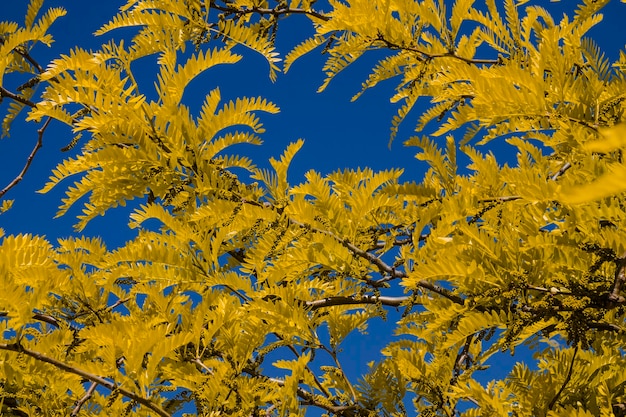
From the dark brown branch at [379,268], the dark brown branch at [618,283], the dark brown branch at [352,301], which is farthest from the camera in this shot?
the dark brown branch at [352,301]

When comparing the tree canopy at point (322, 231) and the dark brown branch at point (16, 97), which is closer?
the tree canopy at point (322, 231)

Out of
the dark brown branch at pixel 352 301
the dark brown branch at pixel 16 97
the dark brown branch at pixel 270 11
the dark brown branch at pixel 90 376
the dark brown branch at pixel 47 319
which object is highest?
the dark brown branch at pixel 270 11

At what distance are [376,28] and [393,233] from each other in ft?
2.54

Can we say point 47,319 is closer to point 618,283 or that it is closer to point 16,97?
point 16,97

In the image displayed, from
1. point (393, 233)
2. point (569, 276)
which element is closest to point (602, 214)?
point (569, 276)

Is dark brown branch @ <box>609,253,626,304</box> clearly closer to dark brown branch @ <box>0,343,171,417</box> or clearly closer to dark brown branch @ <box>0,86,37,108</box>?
dark brown branch @ <box>0,343,171,417</box>

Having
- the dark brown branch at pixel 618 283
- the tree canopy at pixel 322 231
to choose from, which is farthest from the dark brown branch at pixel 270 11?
the dark brown branch at pixel 618 283

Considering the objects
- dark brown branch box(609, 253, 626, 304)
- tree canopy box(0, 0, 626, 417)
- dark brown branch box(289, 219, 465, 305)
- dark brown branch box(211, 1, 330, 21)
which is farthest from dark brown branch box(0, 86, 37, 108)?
dark brown branch box(609, 253, 626, 304)

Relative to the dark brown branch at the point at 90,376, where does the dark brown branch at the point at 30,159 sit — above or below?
above

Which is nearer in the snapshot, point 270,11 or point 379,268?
point 379,268

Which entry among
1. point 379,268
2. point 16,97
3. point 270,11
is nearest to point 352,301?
point 379,268

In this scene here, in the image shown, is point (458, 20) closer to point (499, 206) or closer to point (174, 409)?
point (499, 206)

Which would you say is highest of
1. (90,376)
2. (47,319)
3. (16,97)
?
(16,97)

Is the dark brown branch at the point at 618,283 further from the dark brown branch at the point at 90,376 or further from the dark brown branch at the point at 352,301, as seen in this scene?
the dark brown branch at the point at 90,376
